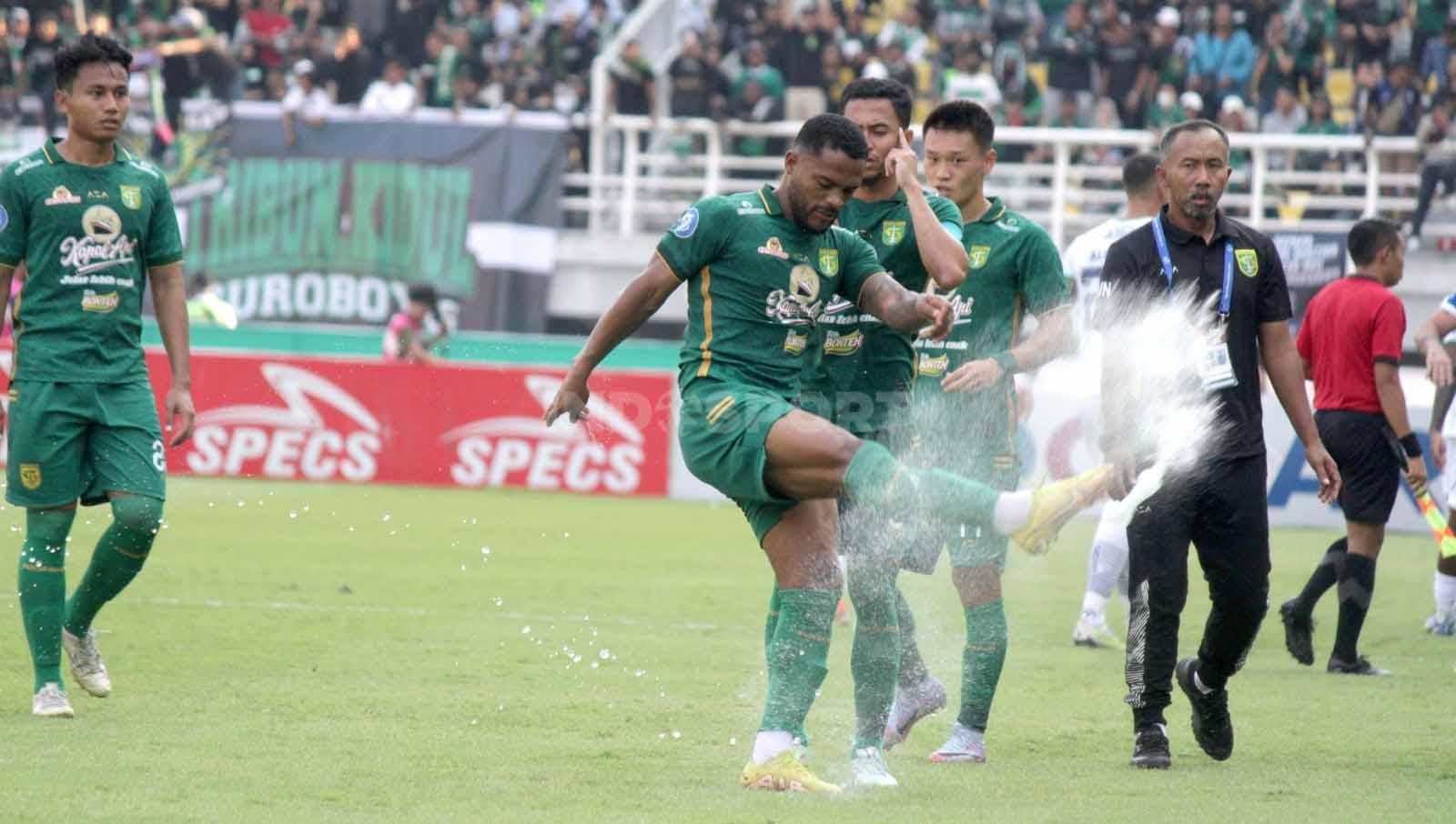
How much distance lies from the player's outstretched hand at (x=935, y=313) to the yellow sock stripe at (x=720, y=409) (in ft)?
2.03

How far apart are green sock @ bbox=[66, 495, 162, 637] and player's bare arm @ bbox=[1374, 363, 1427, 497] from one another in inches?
238

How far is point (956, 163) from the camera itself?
7.25 m

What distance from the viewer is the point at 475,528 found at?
16.4m

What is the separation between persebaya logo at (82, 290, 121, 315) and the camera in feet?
24.5

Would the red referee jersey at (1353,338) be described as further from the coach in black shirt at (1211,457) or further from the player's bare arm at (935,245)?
the player's bare arm at (935,245)

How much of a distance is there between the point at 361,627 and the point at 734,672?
7.29 feet

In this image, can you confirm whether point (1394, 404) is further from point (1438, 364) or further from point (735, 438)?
point (735, 438)

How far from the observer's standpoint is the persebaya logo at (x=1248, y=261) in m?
6.97

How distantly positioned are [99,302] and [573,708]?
2.33 meters

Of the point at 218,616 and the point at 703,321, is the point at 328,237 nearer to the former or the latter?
the point at 218,616

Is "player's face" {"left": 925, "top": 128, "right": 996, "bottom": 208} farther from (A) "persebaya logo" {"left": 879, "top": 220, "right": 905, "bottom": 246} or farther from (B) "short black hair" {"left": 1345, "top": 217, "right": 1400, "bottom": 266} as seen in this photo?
(B) "short black hair" {"left": 1345, "top": 217, "right": 1400, "bottom": 266}

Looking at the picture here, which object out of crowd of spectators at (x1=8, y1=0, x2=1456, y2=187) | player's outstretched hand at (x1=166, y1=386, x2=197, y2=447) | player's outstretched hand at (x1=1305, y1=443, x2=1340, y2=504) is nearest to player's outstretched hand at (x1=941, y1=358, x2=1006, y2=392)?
player's outstretched hand at (x1=1305, y1=443, x2=1340, y2=504)

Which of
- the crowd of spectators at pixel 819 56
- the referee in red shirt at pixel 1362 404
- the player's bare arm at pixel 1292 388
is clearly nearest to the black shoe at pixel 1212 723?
the player's bare arm at pixel 1292 388

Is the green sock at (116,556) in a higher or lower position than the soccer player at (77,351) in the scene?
lower
